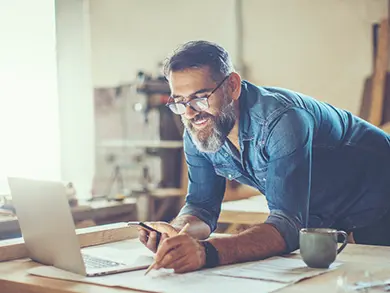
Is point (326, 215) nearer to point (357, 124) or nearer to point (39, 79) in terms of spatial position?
point (357, 124)

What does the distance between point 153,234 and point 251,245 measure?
28 centimetres

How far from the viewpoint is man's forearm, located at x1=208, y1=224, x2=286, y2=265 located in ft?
5.47

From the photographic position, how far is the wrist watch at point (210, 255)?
1.62 metres

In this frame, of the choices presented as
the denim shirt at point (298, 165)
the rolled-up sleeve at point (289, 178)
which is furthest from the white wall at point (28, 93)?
the rolled-up sleeve at point (289, 178)

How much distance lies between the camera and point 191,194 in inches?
86.9

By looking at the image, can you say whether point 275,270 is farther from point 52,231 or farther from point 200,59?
point 200,59

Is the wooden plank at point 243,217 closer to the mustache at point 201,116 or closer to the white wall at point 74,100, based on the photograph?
the mustache at point 201,116

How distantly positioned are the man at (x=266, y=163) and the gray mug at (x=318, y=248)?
0.49 feet

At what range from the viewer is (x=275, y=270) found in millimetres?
1550

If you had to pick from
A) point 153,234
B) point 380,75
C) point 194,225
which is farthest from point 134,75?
point 153,234

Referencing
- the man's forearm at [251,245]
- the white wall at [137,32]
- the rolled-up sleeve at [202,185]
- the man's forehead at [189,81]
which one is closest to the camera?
the man's forearm at [251,245]

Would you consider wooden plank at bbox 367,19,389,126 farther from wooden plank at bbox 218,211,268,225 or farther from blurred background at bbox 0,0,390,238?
wooden plank at bbox 218,211,268,225

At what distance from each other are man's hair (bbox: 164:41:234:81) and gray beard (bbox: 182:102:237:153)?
0.11 meters

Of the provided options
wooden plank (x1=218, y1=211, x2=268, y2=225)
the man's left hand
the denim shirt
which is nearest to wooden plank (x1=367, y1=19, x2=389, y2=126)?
wooden plank (x1=218, y1=211, x2=268, y2=225)
